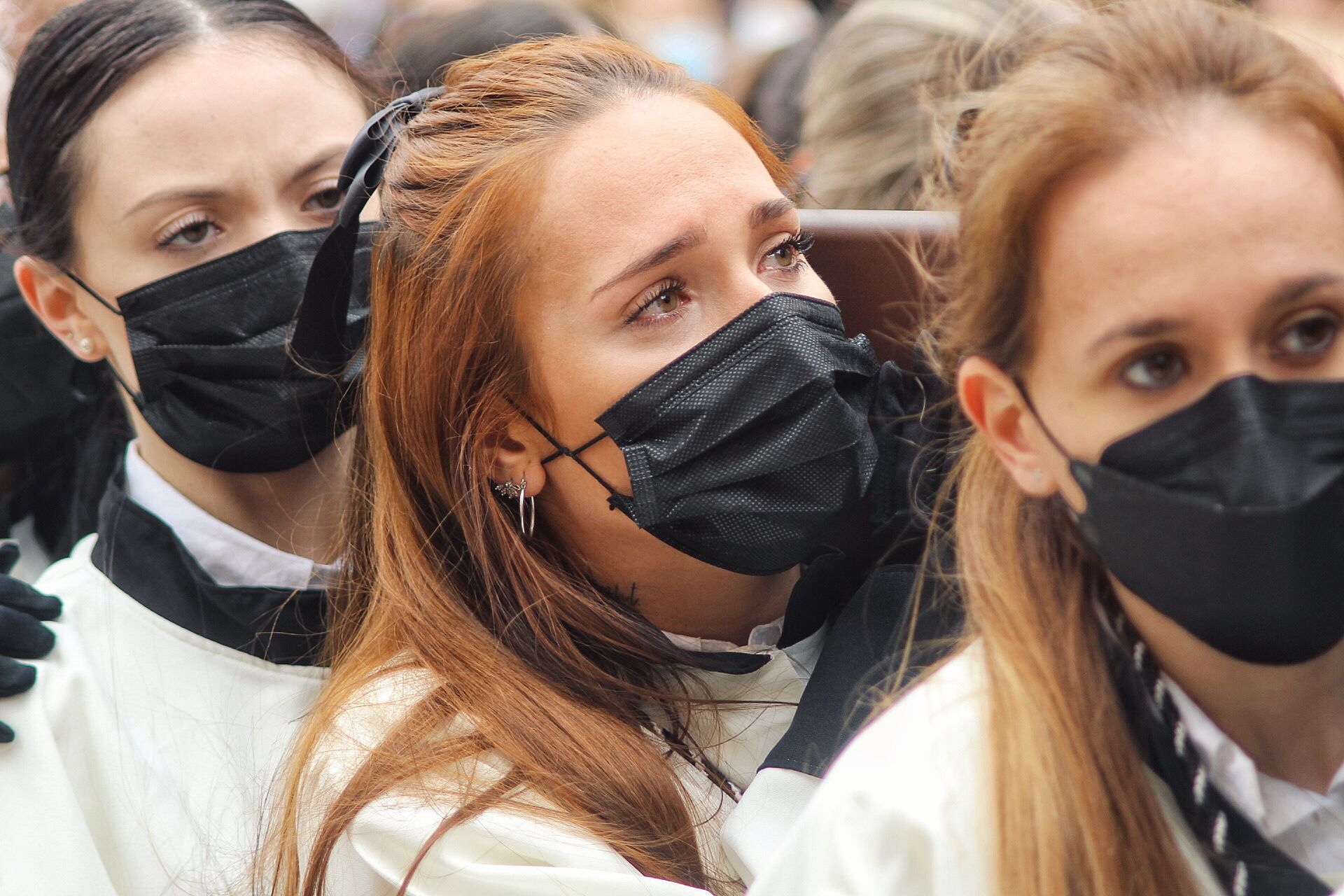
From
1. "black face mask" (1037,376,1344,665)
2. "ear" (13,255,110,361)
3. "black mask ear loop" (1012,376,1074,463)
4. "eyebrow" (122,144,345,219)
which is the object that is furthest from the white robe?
"black face mask" (1037,376,1344,665)

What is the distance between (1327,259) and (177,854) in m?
1.93

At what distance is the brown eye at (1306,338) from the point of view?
136cm

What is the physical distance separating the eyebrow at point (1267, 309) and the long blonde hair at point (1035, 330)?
141mm

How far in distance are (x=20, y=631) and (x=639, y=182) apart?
1.24m

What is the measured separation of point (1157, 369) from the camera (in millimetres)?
1385

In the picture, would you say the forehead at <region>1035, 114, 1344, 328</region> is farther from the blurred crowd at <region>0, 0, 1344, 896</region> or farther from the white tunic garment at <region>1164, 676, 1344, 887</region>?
the white tunic garment at <region>1164, 676, 1344, 887</region>

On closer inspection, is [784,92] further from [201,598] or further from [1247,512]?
[1247,512]

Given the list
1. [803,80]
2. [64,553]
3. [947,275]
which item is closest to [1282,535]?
[947,275]

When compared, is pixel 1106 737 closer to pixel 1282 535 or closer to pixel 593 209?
pixel 1282 535

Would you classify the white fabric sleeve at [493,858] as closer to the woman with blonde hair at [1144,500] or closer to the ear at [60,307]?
the woman with blonde hair at [1144,500]

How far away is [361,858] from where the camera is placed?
194cm

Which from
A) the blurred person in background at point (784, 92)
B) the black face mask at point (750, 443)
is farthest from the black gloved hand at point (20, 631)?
the blurred person in background at point (784, 92)

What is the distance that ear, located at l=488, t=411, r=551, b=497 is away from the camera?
2.19 metres

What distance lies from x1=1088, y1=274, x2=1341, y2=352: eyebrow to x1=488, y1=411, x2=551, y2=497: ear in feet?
3.40
